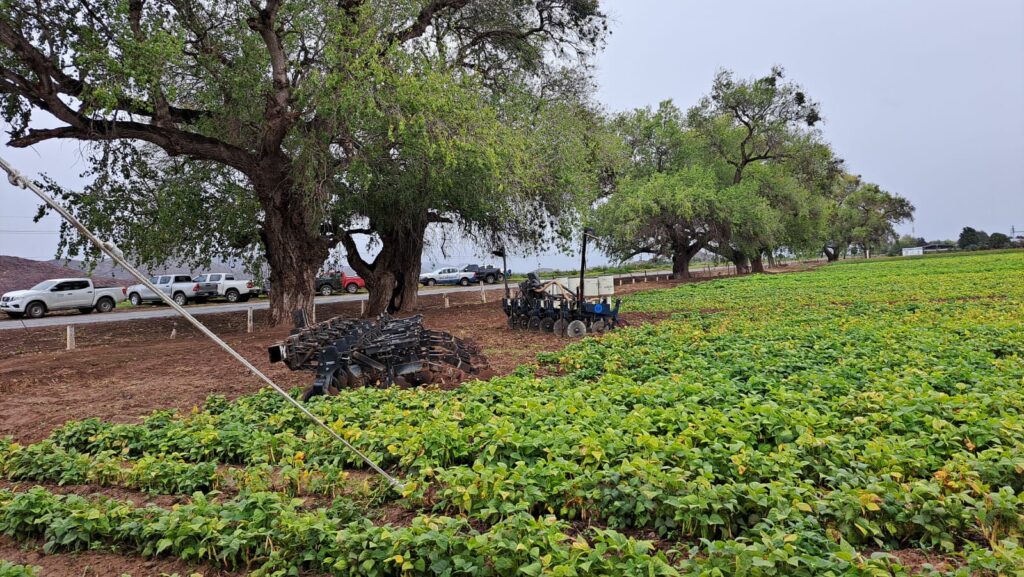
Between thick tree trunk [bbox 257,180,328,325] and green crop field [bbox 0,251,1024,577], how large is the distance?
10.4 meters

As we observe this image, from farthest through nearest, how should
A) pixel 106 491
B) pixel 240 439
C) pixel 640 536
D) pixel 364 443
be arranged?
pixel 240 439 < pixel 364 443 < pixel 106 491 < pixel 640 536

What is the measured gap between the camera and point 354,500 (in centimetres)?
469

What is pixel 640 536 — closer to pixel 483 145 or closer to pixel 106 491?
pixel 106 491

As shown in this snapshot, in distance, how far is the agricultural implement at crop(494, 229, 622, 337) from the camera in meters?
14.8

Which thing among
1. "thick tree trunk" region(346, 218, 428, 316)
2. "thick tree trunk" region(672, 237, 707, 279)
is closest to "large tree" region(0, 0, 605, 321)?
"thick tree trunk" region(346, 218, 428, 316)

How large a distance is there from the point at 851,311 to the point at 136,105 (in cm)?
1809

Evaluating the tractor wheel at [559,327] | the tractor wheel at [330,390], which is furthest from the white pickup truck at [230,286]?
the tractor wheel at [330,390]

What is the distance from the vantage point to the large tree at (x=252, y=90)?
13.0 metres

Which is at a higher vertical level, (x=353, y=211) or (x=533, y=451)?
(x=353, y=211)

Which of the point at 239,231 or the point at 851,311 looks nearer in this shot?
the point at 851,311

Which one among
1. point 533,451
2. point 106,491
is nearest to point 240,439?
point 106,491

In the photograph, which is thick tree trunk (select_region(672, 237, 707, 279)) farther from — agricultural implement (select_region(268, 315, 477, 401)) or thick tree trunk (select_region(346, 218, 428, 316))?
agricultural implement (select_region(268, 315, 477, 401))

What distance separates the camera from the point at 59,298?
27922 millimetres

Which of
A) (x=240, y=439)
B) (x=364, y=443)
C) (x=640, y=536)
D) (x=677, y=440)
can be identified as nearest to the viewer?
(x=640, y=536)
